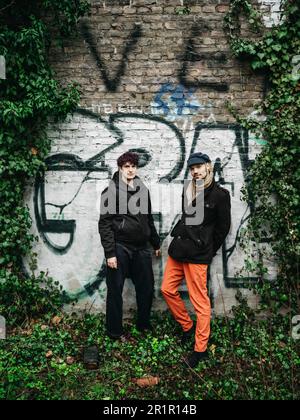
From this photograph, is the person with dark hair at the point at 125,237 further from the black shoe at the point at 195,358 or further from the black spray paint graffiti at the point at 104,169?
A: the black shoe at the point at 195,358

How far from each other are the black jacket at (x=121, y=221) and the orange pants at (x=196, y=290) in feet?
1.47

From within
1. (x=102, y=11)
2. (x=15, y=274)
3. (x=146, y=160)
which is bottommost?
(x=15, y=274)

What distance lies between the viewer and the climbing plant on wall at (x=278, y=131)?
4477 mm

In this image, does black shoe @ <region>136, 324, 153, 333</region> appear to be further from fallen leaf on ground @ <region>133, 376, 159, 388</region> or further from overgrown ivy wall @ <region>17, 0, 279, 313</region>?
fallen leaf on ground @ <region>133, 376, 159, 388</region>

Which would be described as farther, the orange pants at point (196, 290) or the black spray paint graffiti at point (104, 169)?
the black spray paint graffiti at point (104, 169)

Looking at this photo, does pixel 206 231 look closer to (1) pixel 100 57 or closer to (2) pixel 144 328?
(2) pixel 144 328

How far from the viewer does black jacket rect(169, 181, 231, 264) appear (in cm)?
414

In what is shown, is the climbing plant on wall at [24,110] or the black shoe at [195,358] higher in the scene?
the climbing plant on wall at [24,110]

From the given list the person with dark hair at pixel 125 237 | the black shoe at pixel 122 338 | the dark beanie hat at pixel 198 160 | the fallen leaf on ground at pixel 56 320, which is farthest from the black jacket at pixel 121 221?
the fallen leaf on ground at pixel 56 320

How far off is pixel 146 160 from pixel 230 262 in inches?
61.1

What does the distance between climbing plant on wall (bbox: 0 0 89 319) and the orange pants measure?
154 centimetres

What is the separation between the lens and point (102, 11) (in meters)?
4.67
